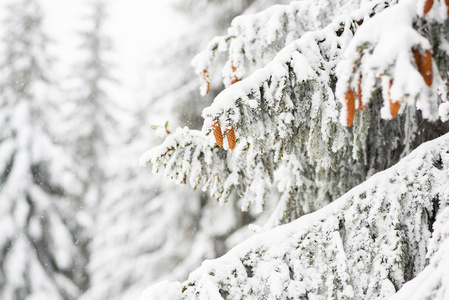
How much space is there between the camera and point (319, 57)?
2.24 meters

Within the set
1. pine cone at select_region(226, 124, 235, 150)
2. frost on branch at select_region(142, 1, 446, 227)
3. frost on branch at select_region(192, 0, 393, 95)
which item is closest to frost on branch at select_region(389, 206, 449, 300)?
frost on branch at select_region(142, 1, 446, 227)

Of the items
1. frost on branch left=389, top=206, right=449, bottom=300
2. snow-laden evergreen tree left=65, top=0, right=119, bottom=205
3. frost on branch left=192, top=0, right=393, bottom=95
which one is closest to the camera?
frost on branch left=389, top=206, right=449, bottom=300

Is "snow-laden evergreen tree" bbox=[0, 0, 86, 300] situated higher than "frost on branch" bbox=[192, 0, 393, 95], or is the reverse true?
"snow-laden evergreen tree" bbox=[0, 0, 86, 300]

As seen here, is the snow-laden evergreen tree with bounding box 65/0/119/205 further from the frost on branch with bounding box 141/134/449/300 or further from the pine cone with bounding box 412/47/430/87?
the pine cone with bounding box 412/47/430/87

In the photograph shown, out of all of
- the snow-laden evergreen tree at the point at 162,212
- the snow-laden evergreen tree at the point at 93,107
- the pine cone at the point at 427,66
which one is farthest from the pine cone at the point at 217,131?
the snow-laden evergreen tree at the point at 93,107

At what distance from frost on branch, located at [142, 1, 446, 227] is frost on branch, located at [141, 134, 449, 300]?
0.40 m

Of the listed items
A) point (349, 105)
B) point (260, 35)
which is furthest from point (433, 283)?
point (260, 35)

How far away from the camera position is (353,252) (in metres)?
2.13

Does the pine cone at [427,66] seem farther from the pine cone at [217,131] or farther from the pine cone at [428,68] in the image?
the pine cone at [217,131]

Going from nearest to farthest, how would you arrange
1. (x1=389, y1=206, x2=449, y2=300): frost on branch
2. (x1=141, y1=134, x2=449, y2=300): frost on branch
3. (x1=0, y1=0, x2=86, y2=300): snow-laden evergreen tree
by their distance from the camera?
1. (x1=389, y1=206, x2=449, y2=300): frost on branch
2. (x1=141, y1=134, x2=449, y2=300): frost on branch
3. (x1=0, y1=0, x2=86, y2=300): snow-laden evergreen tree

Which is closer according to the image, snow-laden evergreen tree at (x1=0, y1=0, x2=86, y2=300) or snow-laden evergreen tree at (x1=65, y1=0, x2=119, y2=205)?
snow-laden evergreen tree at (x1=0, y1=0, x2=86, y2=300)

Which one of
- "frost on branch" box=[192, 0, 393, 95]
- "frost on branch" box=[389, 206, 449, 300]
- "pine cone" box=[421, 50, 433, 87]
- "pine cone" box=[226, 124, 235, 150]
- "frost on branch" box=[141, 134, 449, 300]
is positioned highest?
"frost on branch" box=[192, 0, 393, 95]

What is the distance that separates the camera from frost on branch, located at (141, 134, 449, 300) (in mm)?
2055

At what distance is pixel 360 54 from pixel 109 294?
11.2 metres
